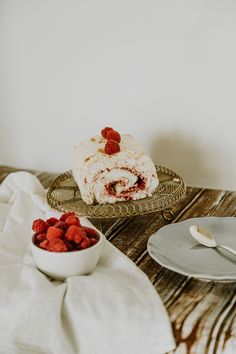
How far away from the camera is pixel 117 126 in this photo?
177 cm

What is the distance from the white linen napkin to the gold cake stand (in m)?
0.21

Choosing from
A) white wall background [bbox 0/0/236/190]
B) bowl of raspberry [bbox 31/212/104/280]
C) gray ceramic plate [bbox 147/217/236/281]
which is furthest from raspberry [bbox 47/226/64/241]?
white wall background [bbox 0/0/236/190]

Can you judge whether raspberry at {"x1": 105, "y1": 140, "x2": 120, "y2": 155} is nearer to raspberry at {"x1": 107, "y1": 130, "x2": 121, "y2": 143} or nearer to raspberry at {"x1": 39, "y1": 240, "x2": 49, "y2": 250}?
raspberry at {"x1": 107, "y1": 130, "x2": 121, "y2": 143}

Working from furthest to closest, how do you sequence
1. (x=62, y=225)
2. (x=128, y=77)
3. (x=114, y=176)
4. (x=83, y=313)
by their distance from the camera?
(x=128, y=77), (x=114, y=176), (x=62, y=225), (x=83, y=313)

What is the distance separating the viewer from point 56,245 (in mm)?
1061

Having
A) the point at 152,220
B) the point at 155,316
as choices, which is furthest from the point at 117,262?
the point at 152,220

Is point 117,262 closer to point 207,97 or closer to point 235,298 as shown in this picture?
point 235,298

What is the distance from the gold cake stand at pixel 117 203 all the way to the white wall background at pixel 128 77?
206 mm

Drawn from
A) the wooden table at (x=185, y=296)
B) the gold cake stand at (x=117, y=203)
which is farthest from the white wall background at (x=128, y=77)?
the wooden table at (x=185, y=296)

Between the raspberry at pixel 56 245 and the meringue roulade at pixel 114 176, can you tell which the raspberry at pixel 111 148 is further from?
the raspberry at pixel 56 245

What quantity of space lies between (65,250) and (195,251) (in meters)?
0.27

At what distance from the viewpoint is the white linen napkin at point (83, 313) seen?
0.97 m

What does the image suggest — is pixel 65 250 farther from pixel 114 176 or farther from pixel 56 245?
pixel 114 176

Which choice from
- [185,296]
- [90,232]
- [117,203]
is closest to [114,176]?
[117,203]
